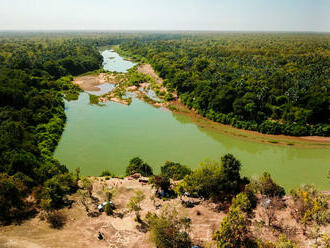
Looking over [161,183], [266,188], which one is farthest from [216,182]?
[161,183]

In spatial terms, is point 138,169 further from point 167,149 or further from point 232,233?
point 232,233

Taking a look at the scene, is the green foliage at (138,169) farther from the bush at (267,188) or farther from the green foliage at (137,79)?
the green foliage at (137,79)

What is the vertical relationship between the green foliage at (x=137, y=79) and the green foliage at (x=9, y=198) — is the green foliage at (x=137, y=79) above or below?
above

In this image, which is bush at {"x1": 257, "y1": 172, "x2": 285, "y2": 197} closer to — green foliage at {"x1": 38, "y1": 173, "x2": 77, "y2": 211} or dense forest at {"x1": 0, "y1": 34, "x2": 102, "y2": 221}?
green foliage at {"x1": 38, "y1": 173, "x2": 77, "y2": 211}

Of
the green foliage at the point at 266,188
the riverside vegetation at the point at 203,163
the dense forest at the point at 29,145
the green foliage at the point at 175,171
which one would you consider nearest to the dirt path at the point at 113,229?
the riverside vegetation at the point at 203,163

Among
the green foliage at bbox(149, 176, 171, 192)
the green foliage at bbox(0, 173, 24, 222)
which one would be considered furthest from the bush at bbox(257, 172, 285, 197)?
the green foliage at bbox(0, 173, 24, 222)

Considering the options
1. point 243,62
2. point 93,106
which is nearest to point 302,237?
point 93,106
